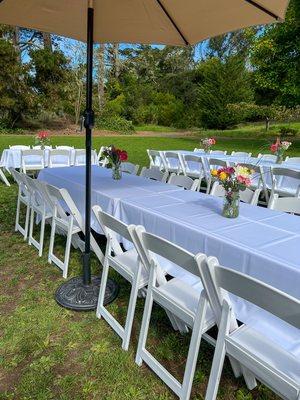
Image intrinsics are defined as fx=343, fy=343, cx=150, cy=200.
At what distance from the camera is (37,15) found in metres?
3.10

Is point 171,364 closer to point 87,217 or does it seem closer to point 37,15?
point 87,217

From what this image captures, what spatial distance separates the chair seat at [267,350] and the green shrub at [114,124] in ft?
75.4

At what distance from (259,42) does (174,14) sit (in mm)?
11661

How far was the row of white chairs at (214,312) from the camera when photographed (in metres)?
1.43

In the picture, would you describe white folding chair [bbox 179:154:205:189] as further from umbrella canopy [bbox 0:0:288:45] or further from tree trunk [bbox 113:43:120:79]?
tree trunk [bbox 113:43:120:79]

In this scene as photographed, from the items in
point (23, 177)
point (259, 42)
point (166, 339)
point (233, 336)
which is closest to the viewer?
point (233, 336)

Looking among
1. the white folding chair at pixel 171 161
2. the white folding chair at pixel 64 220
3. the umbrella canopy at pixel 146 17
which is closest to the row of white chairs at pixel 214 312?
the white folding chair at pixel 64 220

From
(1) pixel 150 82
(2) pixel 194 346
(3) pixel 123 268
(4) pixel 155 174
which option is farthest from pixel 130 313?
(1) pixel 150 82

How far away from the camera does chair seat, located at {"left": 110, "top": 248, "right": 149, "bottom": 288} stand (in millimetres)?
2320

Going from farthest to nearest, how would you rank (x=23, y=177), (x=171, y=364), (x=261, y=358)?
(x=23, y=177)
(x=171, y=364)
(x=261, y=358)

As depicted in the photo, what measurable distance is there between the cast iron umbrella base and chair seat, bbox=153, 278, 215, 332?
0.88m

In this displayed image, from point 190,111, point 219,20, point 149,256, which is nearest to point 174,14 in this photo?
point 219,20

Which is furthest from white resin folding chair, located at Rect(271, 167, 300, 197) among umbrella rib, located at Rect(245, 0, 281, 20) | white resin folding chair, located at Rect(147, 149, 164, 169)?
white resin folding chair, located at Rect(147, 149, 164, 169)

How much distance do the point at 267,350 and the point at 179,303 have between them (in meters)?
0.55
